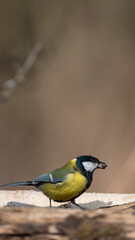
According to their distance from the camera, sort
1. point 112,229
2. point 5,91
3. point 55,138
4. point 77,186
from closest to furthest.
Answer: point 112,229, point 77,186, point 5,91, point 55,138

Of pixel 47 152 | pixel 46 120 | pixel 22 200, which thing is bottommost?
pixel 22 200

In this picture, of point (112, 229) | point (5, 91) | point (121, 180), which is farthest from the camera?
point (121, 180)

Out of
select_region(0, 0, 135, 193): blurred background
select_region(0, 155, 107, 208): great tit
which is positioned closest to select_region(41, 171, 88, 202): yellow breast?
select_region(0, 155, 107, 208): great tit

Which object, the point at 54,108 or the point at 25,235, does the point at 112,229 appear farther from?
the point at 54,108

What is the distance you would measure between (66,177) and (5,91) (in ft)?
3.72

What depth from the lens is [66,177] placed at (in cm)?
241

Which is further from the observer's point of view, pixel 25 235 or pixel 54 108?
pixel 54 108

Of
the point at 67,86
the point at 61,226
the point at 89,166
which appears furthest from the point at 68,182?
the point at 67,86

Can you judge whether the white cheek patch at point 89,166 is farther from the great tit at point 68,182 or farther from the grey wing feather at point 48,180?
the grey wing feather at point 48,180

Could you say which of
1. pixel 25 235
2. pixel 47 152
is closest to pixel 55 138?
pixel 47 152

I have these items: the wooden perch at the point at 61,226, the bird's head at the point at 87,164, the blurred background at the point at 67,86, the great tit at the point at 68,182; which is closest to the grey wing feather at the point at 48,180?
the great tit at the point at 68,182

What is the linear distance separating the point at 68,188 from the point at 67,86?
2.21 m

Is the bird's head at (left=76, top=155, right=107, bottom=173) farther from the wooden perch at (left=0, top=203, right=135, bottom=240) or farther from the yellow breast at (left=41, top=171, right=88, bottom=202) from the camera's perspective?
the wooden perch at (left=0, top=203, right=135, bottom=240)

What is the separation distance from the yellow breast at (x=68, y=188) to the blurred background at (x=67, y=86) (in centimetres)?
190
